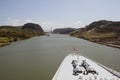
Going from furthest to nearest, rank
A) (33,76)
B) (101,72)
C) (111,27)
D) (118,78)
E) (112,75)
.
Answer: (111,27)
(33,76)
(101,72)
(112,75)
(118,78)

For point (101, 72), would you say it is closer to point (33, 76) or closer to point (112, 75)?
point (112, 75)

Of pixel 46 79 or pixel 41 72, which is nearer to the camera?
pixel 46 79

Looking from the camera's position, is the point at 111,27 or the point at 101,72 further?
the point at 111,27

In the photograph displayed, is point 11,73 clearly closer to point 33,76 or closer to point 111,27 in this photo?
point 33,76

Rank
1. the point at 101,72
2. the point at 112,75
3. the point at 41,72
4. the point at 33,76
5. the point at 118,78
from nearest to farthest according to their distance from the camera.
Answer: the point at 118,78 → the point at 112,75 → the point at 101,72 → the point at 33,76 → the point at 41,72

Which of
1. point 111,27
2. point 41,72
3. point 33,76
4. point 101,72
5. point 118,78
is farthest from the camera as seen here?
point 111,27

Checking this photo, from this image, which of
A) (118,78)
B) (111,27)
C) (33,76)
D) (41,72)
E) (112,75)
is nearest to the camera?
(118,78)

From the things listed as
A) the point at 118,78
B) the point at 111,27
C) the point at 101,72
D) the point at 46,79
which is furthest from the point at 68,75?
the point at 111,27

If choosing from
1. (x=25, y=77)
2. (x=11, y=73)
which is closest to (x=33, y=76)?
(x=25, y=77)
